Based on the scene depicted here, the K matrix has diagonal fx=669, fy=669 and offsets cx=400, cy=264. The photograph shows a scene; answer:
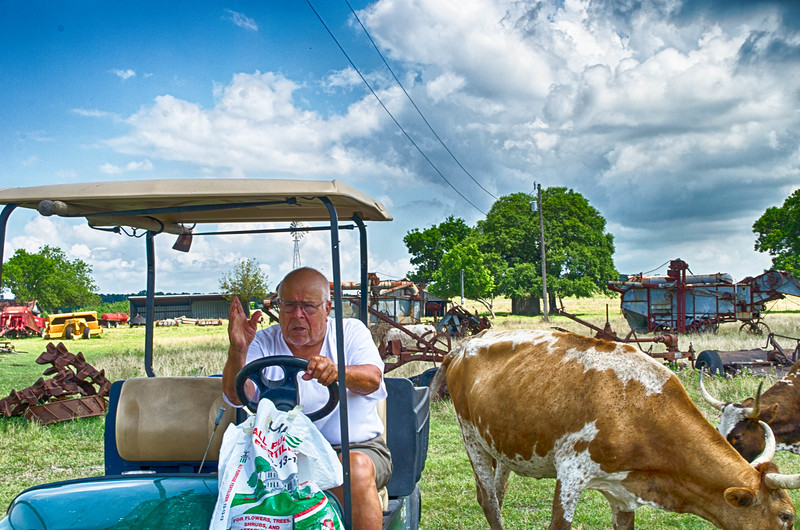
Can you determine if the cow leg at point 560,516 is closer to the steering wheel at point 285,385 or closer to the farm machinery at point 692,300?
the steering wheel at point 285,385

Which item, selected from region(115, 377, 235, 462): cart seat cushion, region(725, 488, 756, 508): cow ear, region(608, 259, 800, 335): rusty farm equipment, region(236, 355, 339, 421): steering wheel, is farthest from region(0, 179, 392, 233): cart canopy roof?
region(608, 259, 800, 335): rusty farm equipment

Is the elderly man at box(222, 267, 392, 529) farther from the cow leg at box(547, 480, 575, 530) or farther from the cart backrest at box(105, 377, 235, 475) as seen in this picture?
the cow leg at box(547, 480, 575, 530)

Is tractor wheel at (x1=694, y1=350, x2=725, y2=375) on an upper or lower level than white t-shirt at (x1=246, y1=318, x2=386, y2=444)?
lower

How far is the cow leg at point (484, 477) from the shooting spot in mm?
5406

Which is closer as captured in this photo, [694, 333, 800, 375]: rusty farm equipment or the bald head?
the bald head

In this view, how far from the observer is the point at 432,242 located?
232ft

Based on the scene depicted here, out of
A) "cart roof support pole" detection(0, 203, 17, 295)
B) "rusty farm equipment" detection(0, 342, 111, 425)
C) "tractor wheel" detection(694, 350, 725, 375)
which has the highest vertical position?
"cart roof support pole" detection(0, 203, 17, 295)

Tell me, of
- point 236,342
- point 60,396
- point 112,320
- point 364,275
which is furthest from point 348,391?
point 112,320

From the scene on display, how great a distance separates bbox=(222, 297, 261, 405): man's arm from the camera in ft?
11.2

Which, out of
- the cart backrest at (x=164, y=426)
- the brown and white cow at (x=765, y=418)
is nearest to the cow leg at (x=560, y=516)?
the brown and white cow at (x=765, y=418)

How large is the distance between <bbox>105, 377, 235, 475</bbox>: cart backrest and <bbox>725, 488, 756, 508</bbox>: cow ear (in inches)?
115

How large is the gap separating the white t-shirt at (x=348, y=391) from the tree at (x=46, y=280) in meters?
61.7

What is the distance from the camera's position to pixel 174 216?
4.23m

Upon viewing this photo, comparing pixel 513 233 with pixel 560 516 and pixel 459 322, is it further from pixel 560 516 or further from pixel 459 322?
pixel 560 516
